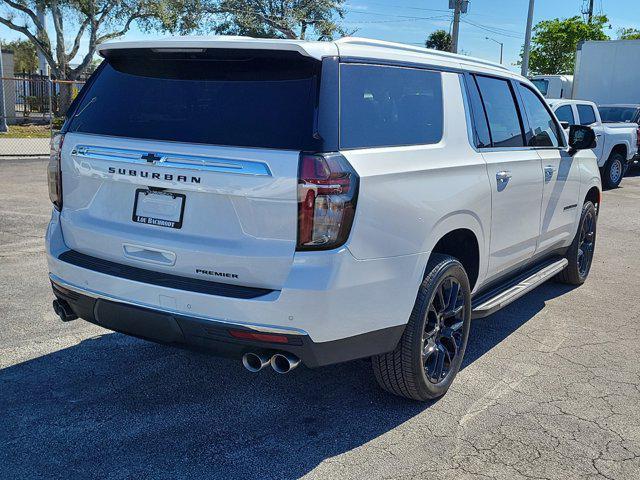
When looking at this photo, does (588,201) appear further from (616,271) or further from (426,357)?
(426,357)

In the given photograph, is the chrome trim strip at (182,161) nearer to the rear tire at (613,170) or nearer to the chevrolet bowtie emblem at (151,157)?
the chevrolet bowtie emblem at (151,157)

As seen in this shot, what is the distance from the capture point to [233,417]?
3.74 meters

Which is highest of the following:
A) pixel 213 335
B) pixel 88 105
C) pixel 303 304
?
pixel 88 105

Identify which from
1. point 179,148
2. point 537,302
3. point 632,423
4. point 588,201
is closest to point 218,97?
point 179,148

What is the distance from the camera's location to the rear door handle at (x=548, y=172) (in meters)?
5.24

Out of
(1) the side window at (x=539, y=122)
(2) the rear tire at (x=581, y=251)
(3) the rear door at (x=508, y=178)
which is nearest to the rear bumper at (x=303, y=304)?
(3) the rear door at (x=508, y=178)

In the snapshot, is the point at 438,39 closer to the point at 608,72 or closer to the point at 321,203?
the point at 608,72

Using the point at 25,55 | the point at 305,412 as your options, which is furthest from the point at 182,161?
the point at 25,55

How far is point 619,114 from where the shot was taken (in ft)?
56.5

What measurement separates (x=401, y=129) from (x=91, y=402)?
7.55ft

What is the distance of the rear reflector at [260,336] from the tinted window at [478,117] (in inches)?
77.1

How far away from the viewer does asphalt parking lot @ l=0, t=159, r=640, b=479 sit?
10.8 feet

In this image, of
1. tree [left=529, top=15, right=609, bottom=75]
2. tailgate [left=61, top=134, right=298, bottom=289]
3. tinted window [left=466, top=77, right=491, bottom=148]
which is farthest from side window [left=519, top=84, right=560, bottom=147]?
tree [left=529, top=15, right=609, bottom=75]

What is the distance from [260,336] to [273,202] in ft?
2.02
